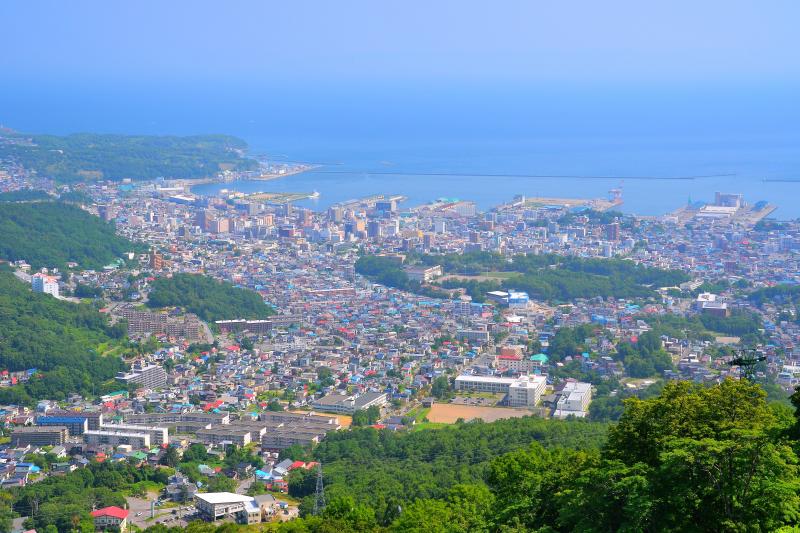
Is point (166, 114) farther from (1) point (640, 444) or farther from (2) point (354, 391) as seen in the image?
(1) point (640, 444)

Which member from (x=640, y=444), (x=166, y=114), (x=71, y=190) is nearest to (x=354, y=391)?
(x=640, y=444)

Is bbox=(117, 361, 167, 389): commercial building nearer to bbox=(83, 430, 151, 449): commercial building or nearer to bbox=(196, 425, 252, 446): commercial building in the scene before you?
bbox=(83, 430, 151, 449): commercial building

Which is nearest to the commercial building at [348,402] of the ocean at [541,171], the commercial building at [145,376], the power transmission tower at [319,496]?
the commercial building at [145,376]

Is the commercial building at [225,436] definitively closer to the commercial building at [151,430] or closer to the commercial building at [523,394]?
the commercial building at [151,430]

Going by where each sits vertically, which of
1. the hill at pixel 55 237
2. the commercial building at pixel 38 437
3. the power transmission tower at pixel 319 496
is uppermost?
the hill at pixel 55 237

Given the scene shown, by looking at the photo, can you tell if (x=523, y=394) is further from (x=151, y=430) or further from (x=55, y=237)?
(x=55, y=237)

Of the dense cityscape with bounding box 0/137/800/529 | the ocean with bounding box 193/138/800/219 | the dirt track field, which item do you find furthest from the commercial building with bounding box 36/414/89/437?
the ocean with bounding box 193/138/800/219
